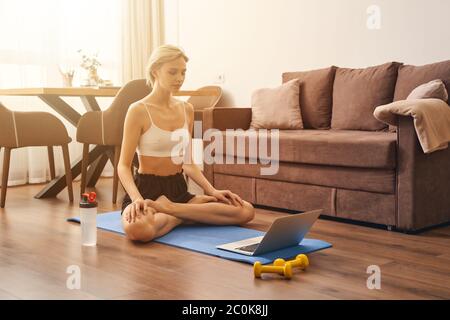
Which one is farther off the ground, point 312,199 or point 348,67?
point 348,67

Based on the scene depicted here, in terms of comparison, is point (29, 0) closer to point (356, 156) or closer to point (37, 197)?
point (37, 197)

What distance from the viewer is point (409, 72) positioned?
372cm

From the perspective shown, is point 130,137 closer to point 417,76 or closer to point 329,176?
point 329,176

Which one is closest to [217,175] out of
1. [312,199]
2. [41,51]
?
[312,199]

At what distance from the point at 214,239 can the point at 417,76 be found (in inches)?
66.1

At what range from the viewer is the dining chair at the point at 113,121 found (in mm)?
3988

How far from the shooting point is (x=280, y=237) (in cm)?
253

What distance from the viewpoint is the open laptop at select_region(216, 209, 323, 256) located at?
95.8 inches

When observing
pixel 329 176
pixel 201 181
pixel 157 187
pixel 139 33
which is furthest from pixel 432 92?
pixel 139 33

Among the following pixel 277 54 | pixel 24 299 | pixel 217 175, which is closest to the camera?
pixel 24 299

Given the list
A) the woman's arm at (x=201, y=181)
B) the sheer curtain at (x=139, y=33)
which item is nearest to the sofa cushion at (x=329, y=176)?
the woman's arm at (x=201, y=181)

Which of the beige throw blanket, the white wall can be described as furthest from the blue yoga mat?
the white wall

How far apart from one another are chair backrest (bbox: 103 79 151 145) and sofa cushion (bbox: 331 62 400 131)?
1.30 metres

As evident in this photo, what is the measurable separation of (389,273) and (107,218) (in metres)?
1.68
